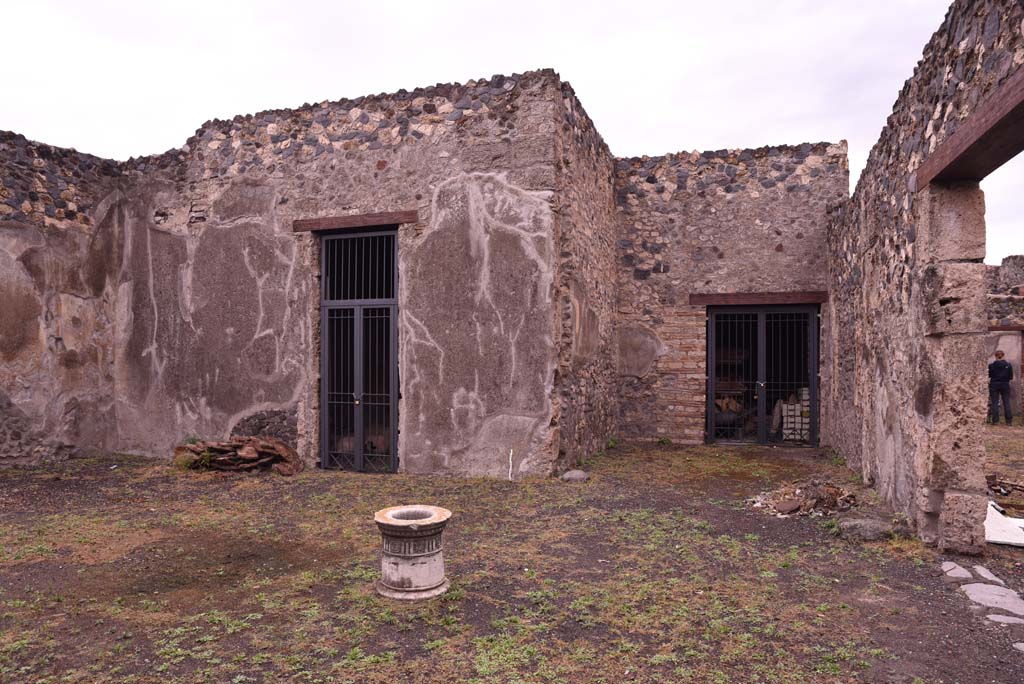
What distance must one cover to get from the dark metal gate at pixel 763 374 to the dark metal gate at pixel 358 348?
4.87 m

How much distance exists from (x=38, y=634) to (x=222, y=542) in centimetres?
162

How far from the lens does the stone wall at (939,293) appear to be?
393cm

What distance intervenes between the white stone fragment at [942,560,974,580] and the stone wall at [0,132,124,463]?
907 centimetres

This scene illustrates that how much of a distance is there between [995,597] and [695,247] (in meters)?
6.89

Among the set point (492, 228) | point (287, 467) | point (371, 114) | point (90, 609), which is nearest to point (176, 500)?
point (287, 467)

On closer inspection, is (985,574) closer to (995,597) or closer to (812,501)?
(995,597)

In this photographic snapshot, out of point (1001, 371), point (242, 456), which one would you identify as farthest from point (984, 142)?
point (1001, 371)

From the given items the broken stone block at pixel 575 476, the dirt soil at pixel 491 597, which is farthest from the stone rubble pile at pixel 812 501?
the broken stone block at pixel 575 476

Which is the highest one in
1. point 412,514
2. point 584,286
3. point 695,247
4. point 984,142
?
point 695,247

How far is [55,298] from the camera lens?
8.24 m

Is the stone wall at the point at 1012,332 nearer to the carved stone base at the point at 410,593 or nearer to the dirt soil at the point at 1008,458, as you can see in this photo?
the dirt soil at the point at 1008,458

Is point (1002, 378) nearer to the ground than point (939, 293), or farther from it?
nearer to the ground

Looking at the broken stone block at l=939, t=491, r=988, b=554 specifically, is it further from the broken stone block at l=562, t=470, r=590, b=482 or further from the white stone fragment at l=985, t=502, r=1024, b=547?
the broken stone block at l=562, t=470, r=590, b=482

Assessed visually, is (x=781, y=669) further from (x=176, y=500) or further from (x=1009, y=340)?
(x=1009, y=340)
